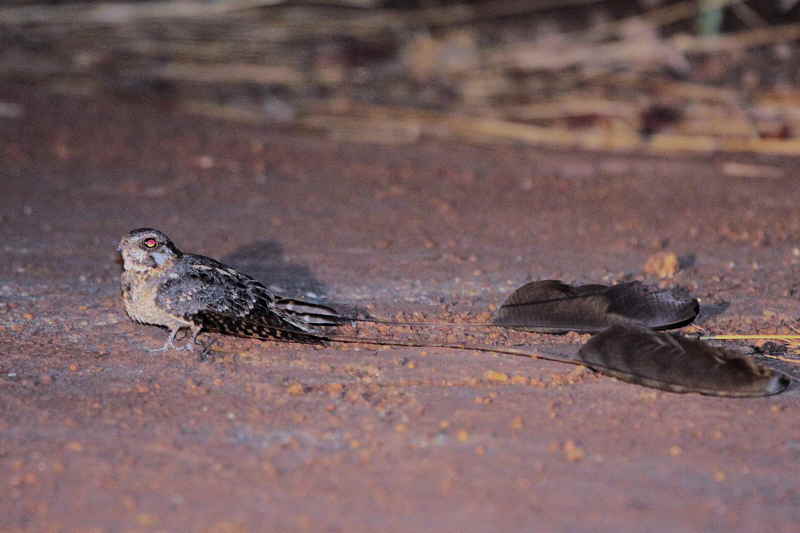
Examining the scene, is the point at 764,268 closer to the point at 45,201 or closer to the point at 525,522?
the point at 525,522

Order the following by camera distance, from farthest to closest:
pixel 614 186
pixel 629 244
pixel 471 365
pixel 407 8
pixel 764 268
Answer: pixel 407 8
pixel 614 186
pixel 629 244
pixel 764 268
pixel 471 365

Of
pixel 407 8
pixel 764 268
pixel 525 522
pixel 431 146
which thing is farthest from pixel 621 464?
pixel 407 8

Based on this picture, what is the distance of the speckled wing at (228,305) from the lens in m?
4.13

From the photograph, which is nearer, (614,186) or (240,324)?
(240,324)

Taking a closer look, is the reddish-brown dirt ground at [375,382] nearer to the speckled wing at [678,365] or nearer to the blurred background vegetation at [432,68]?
the speckled wing at [678,365]

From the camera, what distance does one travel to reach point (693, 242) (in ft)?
20.7

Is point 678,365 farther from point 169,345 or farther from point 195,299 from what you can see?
point 169,345

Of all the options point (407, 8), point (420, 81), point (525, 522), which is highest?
point (407, 8)

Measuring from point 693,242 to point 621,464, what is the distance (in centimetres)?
341

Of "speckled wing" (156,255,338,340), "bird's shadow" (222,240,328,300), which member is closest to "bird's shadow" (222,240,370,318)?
"bird's shadow" (222,240,328,300)

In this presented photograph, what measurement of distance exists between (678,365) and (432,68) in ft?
22.5

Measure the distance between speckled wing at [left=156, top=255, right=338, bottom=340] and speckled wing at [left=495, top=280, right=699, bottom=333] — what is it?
0.84 m

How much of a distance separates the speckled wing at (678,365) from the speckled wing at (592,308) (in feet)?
1.21

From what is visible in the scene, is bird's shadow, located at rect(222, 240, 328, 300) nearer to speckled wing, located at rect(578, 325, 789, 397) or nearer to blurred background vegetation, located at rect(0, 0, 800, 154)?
speckled wing, located at rect(578, 325, 789, 397)
